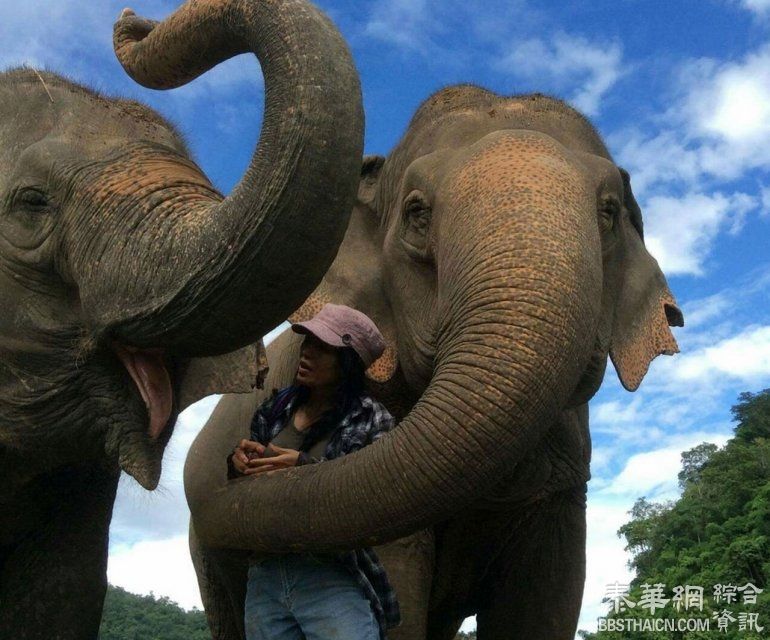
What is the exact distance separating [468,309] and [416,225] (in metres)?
0.90

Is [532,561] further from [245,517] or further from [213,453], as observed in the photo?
[245,517]

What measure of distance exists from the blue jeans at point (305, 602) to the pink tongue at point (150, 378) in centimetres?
56

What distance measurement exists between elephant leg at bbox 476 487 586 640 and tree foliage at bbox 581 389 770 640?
2344 centimetres

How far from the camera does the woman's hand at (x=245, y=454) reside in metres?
3.25

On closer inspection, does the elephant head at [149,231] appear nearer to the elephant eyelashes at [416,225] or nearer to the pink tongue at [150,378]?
the pink tongue at [150,378]

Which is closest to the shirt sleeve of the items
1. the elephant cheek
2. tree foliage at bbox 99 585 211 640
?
the elephant cheek

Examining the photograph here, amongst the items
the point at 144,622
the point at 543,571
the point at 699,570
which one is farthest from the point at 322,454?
the point at 699,570

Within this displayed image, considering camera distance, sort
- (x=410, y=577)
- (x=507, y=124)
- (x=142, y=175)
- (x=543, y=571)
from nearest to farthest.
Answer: (x=142, y=175) < (x=410, y=577) < (x=507, y=124) < (x=543, y=571)

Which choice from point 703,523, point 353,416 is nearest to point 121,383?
point 353,416

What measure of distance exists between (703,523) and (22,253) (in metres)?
42.1

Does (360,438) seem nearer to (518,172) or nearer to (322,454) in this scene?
(322,454)

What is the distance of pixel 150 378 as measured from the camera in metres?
2.99

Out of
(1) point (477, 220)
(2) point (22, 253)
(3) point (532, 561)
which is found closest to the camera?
(2) point (22, 253)

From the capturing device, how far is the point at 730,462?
1753 inches
